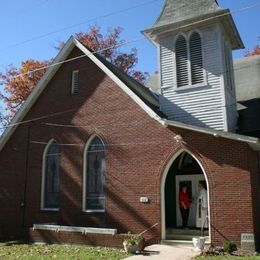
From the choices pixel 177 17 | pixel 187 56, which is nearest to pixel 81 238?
pixel 187 56

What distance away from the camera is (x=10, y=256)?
13648mm

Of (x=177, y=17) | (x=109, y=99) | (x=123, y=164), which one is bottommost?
(x=123, y=164)

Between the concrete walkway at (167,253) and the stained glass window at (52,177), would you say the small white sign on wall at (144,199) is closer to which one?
the concrete walkway at (167,253)

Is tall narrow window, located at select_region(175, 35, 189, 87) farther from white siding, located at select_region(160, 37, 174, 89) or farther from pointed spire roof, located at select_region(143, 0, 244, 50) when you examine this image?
pointed spire roof, located at select_region(143, 0, 244, 50)

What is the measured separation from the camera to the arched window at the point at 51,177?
1812 centimetres

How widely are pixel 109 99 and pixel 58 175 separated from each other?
423 centimetres

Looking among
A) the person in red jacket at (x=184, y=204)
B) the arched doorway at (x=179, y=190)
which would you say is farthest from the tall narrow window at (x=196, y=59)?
the person in red jacket at (x=184, y=204)

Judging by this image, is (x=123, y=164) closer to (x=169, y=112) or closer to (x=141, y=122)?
(x=141, y=122)

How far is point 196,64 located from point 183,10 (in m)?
2.84

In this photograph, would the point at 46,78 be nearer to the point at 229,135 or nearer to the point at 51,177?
the point at 51,177

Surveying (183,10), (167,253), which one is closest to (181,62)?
(183,10)

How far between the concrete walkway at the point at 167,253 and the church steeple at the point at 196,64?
5.20m

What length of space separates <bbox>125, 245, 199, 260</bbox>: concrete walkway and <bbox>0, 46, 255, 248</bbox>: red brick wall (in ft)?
3.60

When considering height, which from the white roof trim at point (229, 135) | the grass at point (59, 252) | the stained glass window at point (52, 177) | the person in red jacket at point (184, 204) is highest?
the white roof trim at point (229, 135)
